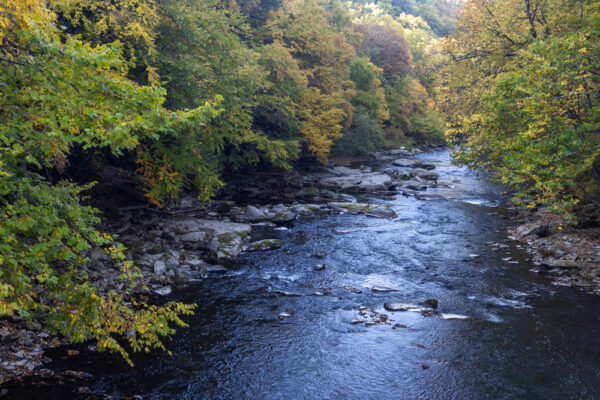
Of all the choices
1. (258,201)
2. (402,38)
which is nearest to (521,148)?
(258,201)

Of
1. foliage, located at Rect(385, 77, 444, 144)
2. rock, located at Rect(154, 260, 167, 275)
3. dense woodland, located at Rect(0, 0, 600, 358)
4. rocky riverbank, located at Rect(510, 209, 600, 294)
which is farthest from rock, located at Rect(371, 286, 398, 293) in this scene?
foliage, located at Rect(385, 77, 444, 144)

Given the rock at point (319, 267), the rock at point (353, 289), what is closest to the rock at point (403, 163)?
the rock at point (319, 267)

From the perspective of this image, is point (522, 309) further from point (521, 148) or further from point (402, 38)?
point (402, 38)

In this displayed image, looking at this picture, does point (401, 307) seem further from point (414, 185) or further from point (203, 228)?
point (414, 185)

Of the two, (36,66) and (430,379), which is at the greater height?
(36,66)

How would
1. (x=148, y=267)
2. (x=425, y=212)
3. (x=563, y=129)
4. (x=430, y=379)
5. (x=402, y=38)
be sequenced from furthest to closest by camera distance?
(x=402, y=38)
(x=425, y=212)
(x=148, y=267)
(x=563, y=129)
(x=430, y=379)

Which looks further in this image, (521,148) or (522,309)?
(521,148)

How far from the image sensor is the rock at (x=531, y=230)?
49.9 feet

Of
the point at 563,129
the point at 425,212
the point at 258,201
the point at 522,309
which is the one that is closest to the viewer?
the point at 522,309

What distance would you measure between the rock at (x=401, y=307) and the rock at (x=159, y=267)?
6554mm

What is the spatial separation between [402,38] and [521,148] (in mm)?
52445

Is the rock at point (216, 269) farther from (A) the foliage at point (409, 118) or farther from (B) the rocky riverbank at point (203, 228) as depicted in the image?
(A) the foliage at point (409, 118)

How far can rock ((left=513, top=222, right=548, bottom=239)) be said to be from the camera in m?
15.2

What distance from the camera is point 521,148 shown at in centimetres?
1177
